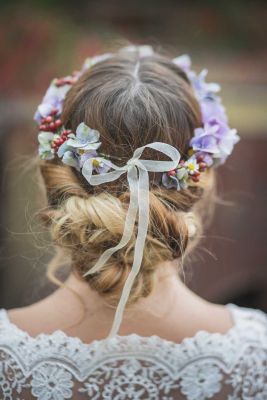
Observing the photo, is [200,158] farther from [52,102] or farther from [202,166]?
[52,102]

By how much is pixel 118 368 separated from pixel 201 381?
20cm

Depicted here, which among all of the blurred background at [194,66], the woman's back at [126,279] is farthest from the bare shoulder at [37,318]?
the blurred background at [194,66]

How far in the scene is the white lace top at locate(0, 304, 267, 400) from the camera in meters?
1.37

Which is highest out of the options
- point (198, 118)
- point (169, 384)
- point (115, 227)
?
point (198, 118)

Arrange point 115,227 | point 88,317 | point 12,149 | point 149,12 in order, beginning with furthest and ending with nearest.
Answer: point 149,12 < point 12,149 < point 88,317 < point 115,227

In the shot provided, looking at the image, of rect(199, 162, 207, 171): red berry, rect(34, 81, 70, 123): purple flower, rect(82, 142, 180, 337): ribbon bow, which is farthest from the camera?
rect(34, 81, 70, 123): purple flower

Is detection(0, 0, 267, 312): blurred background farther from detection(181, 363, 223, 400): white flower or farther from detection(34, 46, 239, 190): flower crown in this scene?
detection(181, 363, 223, 400): white flower

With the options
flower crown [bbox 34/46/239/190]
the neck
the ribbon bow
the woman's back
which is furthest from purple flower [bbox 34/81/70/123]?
the neck

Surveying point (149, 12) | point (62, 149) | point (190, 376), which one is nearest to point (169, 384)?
point (190, 376)

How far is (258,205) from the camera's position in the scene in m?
3.40

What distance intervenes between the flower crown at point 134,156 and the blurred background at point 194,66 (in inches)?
35.6

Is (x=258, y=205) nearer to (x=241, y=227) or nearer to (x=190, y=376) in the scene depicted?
(x=241, y=227)

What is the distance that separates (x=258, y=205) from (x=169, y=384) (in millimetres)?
2174

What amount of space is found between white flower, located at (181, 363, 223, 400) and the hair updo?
0.22 meters
